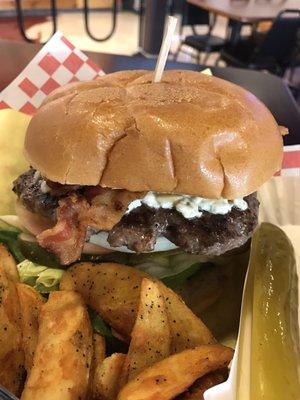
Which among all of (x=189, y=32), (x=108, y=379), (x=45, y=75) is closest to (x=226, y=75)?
(x=45, y=75)

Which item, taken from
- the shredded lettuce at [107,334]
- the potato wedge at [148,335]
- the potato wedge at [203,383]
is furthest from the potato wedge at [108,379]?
the shredded lettuce at [107,334]

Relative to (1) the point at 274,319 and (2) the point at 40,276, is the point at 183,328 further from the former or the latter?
(2) the point at 40,276

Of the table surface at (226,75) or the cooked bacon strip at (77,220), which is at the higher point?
the cooked bacon strip at (77,220)

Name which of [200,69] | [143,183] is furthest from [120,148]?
[200,69]

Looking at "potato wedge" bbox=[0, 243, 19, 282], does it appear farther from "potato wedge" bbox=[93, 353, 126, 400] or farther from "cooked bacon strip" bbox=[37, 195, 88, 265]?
"potato wedge" bbox=[93, 353, 126, 400]

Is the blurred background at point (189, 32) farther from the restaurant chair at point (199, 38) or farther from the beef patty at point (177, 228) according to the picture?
the beef patty at point (177, 228)

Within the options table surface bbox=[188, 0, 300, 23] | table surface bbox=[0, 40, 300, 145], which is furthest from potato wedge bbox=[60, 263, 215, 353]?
table surface bbox=[188, 0, 300, 23]
